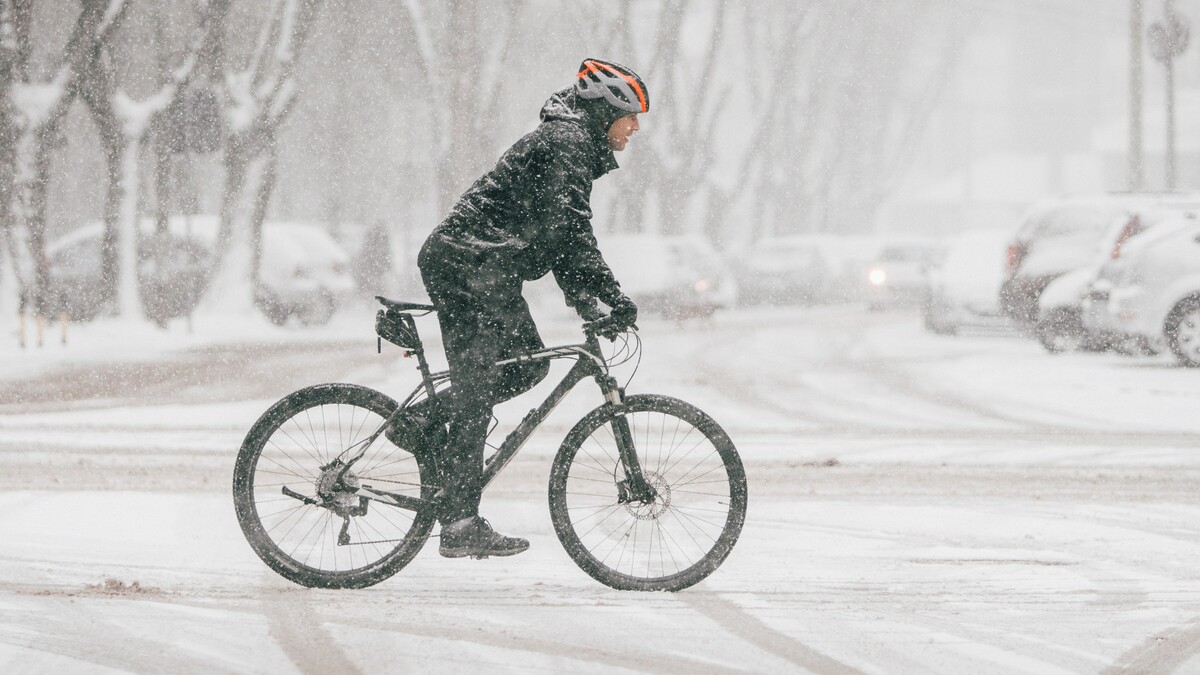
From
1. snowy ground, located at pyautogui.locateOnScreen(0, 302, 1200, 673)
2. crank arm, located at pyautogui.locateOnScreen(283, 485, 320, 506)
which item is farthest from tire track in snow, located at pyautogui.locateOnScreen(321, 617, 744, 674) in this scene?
crank arm, located at pyautogui.locateOnScreen(283, 485, 320, 506)

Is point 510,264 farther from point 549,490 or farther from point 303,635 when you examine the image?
point 303,635

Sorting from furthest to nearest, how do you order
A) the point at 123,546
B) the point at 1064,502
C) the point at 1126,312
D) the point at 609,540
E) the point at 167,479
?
the point at 1126,312 → the point at 167,479 → the point at 1064,502 → the point at 123,546 → the point at 609,540

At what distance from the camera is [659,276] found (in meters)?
31.2

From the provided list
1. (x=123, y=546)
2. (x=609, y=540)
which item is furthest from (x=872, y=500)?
(x=123, y=546)

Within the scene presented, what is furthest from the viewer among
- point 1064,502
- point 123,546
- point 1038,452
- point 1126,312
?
point 1126,312

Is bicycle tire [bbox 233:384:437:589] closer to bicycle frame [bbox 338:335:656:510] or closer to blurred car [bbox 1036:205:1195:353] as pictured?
bicycle frame [bbox 338:335:656:510]

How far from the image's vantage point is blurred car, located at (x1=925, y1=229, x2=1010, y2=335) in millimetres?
25094

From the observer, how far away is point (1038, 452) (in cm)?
1051

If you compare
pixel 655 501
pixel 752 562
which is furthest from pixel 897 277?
pixel 655 501

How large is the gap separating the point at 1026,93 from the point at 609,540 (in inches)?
4180

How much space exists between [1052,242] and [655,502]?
16.5 meters

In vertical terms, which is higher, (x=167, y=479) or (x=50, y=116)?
(x=50, y=116)

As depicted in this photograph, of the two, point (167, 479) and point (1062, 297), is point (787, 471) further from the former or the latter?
point (1062, 297)

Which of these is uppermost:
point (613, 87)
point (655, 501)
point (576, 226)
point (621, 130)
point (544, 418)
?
point (613, 87)
